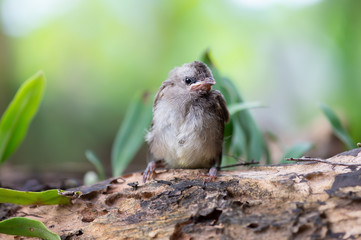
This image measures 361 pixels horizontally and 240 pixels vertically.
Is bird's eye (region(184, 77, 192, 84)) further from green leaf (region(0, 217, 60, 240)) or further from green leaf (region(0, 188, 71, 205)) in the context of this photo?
green leaf (region(0, 217, 60, 240))

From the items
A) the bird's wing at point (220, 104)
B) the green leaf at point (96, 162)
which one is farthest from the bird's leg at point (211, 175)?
the green leaf at point (96, 162)

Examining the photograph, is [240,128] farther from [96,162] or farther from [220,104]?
[96,162]

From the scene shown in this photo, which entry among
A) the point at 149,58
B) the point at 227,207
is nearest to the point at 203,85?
the point at 227,207

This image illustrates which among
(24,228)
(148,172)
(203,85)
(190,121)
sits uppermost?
(203,85)

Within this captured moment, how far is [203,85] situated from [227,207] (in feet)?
3.62

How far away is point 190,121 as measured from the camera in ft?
9.21

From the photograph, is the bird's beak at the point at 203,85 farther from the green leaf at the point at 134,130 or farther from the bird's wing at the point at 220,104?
the green leaf at the point at 134,130

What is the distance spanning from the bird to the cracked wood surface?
0.28 meters

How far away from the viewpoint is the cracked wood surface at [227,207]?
71.8 inches

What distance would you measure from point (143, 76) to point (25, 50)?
284cm

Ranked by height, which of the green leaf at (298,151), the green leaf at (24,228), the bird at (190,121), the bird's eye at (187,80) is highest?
the bird's eye at (187,80)

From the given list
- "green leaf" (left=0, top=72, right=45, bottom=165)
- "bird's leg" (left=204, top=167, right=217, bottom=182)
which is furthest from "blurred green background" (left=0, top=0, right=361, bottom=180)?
"bird's leg" (left=204, top=167, right=217, bottom=182)

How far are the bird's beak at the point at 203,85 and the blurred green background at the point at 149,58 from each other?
5266mm

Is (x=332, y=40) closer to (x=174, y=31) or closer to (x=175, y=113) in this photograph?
(x=174, y=31)
